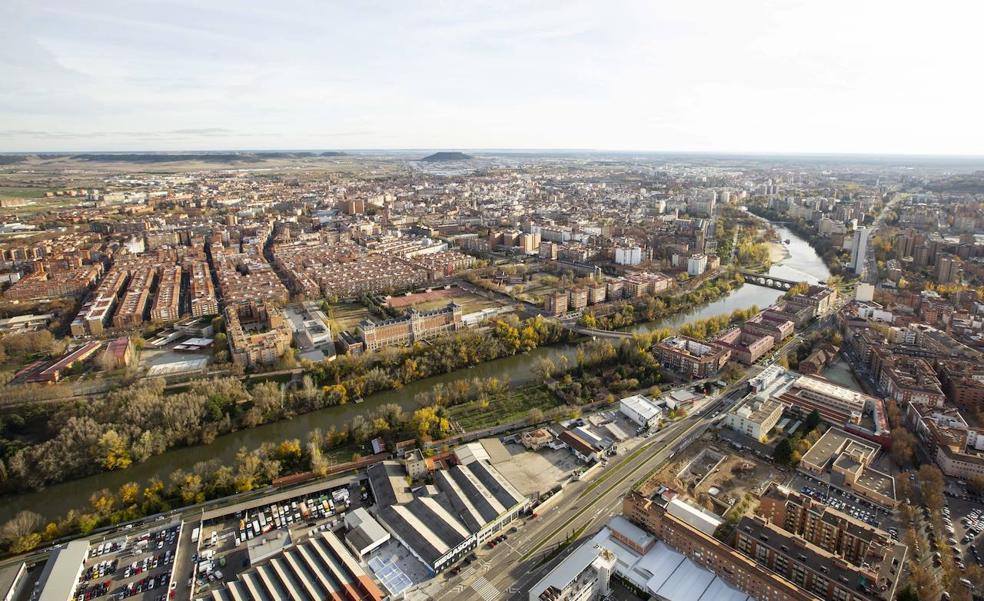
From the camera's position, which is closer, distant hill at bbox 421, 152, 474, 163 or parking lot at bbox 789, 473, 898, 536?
parking lot at bbox 789, 473, 898, 536

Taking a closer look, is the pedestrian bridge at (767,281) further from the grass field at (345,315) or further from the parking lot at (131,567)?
the parking lot at (131,567)

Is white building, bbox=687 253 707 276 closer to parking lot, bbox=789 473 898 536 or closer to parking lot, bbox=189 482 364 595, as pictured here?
parking lot, bbox=789 473 898 536

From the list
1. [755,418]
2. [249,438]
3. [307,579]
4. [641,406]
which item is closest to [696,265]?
[755,418]

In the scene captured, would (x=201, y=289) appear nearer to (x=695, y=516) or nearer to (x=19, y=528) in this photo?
(x=19, y=528)

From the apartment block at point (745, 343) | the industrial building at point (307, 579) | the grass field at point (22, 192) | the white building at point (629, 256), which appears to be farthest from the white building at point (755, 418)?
the grass field at point (22, 192)

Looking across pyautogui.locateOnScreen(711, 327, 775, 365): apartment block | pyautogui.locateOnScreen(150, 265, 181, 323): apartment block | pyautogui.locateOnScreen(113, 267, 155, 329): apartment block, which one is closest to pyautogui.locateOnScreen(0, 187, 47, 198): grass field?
pyautogui.locateOnScreen(113, 267, 155, 329): apartment block
